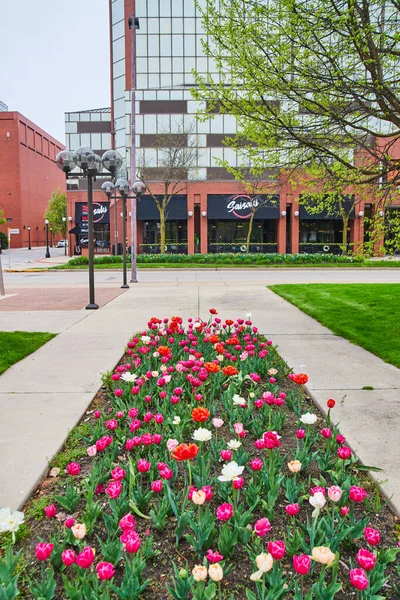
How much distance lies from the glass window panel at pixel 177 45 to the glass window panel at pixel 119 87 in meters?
5.73

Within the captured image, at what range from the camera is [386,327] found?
8.32m

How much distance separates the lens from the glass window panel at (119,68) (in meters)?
48.2

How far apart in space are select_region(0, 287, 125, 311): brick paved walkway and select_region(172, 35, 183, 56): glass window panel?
3785 centimetres

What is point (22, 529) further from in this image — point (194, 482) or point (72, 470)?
point (194, 482)

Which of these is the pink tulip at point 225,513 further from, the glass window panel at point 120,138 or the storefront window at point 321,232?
the glass window panel at point 120,138

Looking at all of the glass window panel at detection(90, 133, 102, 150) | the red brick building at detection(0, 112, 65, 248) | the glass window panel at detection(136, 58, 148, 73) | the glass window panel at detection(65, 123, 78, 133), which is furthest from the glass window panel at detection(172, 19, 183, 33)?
the red brick building at detection(0, 112, 65, 248)

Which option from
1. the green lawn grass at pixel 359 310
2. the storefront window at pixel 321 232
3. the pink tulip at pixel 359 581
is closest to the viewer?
the pink tulip at pixel 359 581

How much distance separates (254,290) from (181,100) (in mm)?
35422

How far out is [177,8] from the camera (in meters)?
45.6

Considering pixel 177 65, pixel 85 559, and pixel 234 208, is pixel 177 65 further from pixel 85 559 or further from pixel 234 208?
pixel 85 559

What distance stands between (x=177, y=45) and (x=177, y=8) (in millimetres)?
3186

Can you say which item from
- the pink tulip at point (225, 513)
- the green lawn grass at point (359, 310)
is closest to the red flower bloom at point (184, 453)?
the pink tulip at point (225, 513)

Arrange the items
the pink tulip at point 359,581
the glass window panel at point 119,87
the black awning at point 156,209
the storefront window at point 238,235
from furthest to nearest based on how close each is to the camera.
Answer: the glass window panel at point 119,87 < the storefront window at point 238,235 < the black awning at point 156,209 < the pink tulip at point 359,581

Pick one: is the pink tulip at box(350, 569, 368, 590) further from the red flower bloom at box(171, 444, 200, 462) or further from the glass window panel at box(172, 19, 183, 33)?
the glass window panel at box(172, 19, 183, 33)
